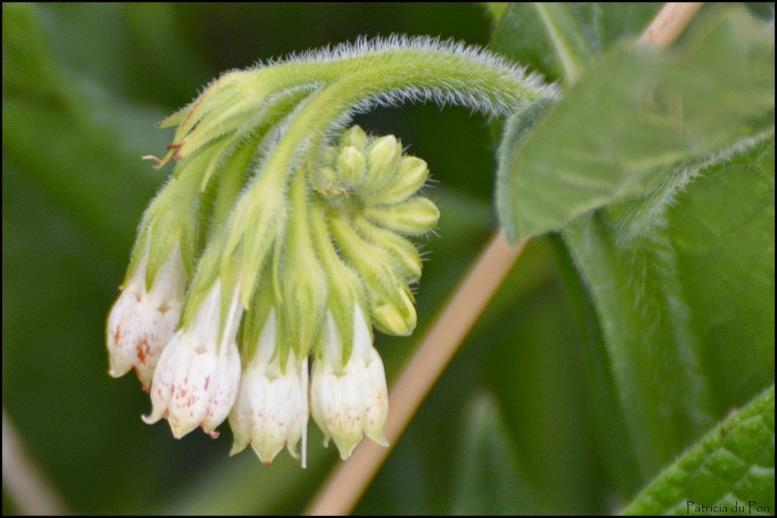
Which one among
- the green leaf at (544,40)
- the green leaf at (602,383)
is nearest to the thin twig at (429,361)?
the green leaf at (602,383)

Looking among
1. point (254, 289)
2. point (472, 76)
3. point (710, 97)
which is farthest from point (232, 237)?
point (710, 97)

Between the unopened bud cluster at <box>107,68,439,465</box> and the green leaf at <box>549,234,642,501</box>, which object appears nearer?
the unopened bud cluster at <box>107,68,439,465</box>

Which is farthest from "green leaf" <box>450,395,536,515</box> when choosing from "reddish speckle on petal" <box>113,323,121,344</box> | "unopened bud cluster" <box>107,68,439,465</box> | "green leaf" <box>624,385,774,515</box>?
"reddish speckle on petal" <box>113,323,121,344</box>

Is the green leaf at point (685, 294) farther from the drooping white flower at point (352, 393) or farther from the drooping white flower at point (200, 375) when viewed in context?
the drooping white flower at point (200, 375)

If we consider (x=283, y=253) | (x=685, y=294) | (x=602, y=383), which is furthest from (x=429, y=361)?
(x=283, y=253)

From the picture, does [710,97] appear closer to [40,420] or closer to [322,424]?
[322,424]

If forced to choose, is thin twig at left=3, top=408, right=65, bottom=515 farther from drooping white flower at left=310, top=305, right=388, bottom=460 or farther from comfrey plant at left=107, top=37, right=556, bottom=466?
drooping white flower at left=310, top=305, right=388, bottom=460

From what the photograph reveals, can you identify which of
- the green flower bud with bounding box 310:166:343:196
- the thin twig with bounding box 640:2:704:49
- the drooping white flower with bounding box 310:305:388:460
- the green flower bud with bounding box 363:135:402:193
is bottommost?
the drooping white flower with bounding box 310:305:388:460

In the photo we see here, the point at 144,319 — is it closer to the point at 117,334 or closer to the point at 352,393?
the point at 117,334
